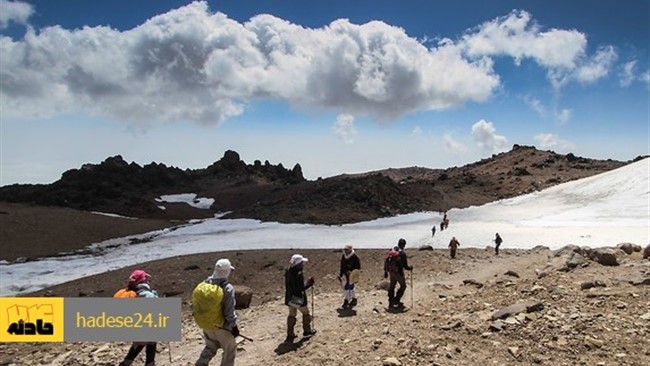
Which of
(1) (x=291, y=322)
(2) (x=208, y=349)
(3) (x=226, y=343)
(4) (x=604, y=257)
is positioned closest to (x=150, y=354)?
(2) (x=208, y=349)

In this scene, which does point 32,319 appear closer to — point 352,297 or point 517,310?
point 352,297

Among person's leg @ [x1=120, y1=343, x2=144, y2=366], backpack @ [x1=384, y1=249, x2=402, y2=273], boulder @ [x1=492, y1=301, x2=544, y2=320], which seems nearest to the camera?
person's leg @ [x1=120, y1=343, x2=144, y2=366]

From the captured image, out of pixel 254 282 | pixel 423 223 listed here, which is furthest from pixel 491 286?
pixel 423 223

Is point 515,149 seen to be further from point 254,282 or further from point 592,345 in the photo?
point 592,345

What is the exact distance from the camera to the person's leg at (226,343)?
8297 mm

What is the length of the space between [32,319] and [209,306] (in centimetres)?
693

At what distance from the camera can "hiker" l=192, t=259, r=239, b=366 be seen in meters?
8.18

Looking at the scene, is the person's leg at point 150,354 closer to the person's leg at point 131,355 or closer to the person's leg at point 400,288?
the person's leg at point 131,355

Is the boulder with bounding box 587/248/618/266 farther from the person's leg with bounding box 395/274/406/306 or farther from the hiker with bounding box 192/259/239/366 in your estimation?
the hiker with bounding box 192/259/239/366

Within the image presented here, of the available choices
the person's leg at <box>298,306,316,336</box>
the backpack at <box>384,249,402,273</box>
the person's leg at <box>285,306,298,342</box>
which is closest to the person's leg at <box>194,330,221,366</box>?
the person's leg at <box>285,306,298,342</box>

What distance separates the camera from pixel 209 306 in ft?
26.6

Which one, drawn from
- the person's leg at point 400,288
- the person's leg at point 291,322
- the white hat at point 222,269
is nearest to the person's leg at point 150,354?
the white hat at point 222,269

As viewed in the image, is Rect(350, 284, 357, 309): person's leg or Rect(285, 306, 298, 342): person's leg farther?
Rect(350, 284, 357, 309): person's leg

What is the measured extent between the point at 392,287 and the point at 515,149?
329ft
